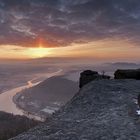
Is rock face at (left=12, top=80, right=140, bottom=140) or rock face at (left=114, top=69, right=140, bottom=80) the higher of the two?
rock face at (left=114, top=69, right=140, bottom=80)

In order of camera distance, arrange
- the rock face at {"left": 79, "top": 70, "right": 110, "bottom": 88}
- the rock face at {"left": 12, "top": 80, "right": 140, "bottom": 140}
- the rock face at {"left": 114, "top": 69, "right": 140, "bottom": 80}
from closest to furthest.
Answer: the rock face at {"left": 12, "top": 80, "right": 140, "bottom": 140} → the rock face at {"left": 114, "top": 69, "right": 140, "bottom": 80} → the rock face at {"left": 79, "top": 70, "right": 110, "bottom": 88}

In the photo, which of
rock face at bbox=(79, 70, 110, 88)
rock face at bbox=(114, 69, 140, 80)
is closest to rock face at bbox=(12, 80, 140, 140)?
rock face at bbox=(114, 69, 140, 80)

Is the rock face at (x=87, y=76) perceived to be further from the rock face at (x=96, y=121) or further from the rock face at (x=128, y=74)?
the rock face at (x=96, y=121)

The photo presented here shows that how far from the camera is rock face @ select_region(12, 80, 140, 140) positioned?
10.4 meters

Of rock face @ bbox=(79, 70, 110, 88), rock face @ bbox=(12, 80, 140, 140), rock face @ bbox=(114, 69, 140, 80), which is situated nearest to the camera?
rock face @ bbox=(12, 80, 140, 140)

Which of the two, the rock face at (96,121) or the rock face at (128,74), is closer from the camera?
the rock face at (96,121)

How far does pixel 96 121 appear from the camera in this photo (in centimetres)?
1209

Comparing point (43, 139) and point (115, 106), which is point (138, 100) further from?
point (43, 139)

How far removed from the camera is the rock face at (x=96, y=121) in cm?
1037

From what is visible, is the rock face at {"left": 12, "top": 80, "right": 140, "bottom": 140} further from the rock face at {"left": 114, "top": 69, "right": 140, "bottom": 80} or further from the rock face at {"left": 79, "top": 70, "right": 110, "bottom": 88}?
the rock face at {"left": 79, "top": 70, "right": 110, "bottom": 88}

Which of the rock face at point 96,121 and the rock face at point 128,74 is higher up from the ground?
the rock face at point 128,74

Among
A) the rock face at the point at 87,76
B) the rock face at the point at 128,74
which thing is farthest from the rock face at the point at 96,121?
the rock face at the point at 87,76

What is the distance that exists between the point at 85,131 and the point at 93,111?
10.2ft

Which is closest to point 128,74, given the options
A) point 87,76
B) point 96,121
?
point 87,76
